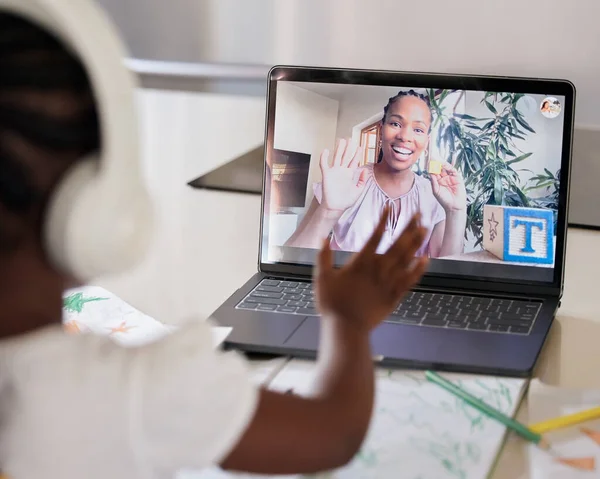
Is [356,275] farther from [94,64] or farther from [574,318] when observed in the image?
[574,318]

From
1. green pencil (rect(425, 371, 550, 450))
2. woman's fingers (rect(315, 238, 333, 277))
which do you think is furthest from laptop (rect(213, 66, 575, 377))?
woman's fingers (rect(315, 238, 333, 277))

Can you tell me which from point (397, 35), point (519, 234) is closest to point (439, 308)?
point (519, 234)

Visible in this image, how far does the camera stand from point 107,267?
0.44 m

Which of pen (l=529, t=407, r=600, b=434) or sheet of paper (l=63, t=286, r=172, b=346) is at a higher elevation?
sheet of paper (l=63, t=286, r=172, b=346)

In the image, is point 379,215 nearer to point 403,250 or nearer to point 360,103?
point 360,103

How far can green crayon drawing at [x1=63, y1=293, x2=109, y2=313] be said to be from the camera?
83cm

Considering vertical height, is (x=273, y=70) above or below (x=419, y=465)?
above

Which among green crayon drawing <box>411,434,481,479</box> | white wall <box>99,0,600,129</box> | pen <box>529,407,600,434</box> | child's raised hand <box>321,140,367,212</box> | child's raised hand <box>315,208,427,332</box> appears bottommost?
green crayon drawing <box>411,434,481,479</box>

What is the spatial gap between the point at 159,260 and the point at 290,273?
17 cm

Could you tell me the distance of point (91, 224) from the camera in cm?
42

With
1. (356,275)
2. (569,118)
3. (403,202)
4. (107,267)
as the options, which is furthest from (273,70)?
(107,267)

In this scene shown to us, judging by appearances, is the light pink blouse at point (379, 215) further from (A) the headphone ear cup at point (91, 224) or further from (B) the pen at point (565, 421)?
(A) the headphone ear cup at point (91, 224)

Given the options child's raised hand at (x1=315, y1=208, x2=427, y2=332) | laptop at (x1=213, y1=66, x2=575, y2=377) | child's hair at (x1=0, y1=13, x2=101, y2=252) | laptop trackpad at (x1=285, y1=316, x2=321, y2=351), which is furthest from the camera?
laptop at (x1=213, y1=66, x2=575, y2=377)

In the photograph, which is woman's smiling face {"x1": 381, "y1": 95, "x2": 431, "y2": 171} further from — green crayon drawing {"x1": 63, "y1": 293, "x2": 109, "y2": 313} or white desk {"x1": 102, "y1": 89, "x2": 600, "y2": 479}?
green crayon drawing {"x1": 63, "y1": 293, "x2": 109, "y2": 313}
